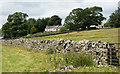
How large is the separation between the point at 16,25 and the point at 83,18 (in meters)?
35.0

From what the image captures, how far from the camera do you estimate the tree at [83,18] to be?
228 feet

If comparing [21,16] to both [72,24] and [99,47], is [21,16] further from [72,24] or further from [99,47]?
[99,47]

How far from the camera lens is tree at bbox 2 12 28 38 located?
5509 centimetres

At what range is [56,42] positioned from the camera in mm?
15078

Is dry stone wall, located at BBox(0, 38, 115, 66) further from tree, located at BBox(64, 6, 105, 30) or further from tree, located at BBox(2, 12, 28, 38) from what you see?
tree, located at BBox(64, 6, 105, 30)

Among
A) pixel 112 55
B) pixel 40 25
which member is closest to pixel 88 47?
pixel 112 55

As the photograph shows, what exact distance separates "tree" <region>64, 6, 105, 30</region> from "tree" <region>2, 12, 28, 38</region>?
21.7 metres

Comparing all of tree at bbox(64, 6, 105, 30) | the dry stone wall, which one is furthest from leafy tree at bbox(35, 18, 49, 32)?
the dry stone wall

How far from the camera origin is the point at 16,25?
5606 cm

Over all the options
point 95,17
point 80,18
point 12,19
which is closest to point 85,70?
point 12,19

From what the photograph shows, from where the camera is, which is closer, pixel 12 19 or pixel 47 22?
pixel 12 19

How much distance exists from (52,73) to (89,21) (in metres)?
67.6

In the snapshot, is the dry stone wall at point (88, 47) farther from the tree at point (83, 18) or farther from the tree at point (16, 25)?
the tree at point (83, 18)

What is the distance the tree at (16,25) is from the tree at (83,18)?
21653mm
